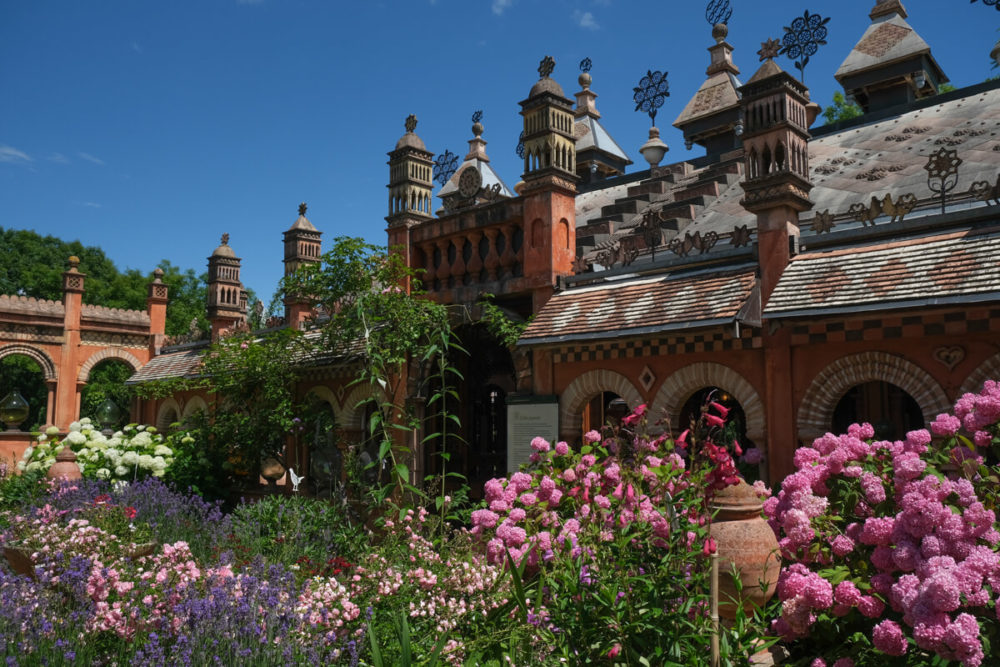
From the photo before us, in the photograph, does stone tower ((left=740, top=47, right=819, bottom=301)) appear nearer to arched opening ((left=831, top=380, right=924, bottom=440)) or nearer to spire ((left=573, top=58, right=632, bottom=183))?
→ arched opening ((left=831, top=380, right=924, bottom=440))

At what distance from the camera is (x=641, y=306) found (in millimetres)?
10820

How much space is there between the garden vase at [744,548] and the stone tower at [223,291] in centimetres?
1838

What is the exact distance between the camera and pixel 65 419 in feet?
82.4

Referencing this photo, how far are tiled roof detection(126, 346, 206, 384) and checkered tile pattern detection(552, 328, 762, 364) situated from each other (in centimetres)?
1253

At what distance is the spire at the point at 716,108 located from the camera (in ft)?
66.7

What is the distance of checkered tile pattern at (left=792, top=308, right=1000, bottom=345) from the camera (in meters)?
8.09

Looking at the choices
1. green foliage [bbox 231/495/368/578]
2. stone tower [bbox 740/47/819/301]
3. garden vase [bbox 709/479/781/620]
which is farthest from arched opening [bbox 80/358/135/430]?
garden vase [bbox 709/479/781/620]

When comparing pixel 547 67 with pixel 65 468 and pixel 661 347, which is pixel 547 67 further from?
pixel 65 468

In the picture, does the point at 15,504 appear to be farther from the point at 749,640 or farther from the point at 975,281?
the point at 975,281

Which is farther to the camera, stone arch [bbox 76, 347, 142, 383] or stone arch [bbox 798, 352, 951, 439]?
stone arch [bbox 76, 347, 142, 383]

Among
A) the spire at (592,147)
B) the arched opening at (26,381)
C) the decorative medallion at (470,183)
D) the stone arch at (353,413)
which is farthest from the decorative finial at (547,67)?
the arched opening at (26,381)

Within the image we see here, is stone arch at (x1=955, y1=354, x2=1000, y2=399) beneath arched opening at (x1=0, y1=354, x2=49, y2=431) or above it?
beneath

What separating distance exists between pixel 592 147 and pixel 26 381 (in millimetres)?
30818

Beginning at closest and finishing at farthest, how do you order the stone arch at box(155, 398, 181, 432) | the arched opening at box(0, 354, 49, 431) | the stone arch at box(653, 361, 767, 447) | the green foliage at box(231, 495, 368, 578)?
the green foliage at box(231, 495, 368, 578)
the stone arch at box(653, 361, 767, 447)
the stone arch at box(155, 398, 181, 432)
the arched opening at box(0, 354, 49, 431)
